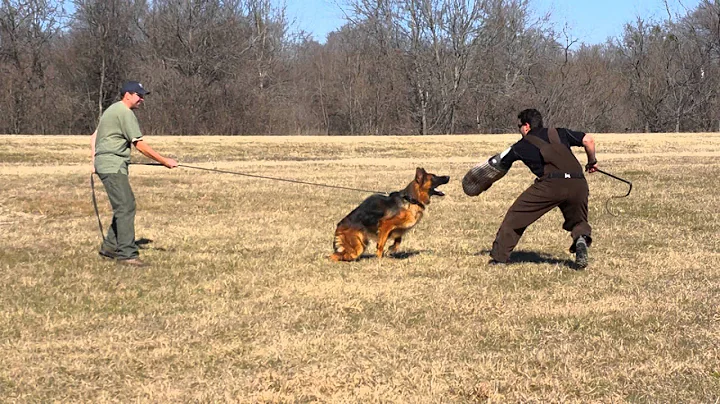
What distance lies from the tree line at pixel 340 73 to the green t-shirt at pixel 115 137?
101 ft

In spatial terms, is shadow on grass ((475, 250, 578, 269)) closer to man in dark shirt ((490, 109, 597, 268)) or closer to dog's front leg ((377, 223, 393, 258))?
man in dark shirt ((490, 109, 597, 268))

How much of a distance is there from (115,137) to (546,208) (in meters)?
4.56

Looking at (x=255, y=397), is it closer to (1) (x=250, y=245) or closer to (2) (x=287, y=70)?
(1) (x=250, y=245)

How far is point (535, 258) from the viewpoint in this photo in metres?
7.83

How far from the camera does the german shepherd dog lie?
7.47 m

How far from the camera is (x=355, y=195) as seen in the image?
1435 cm

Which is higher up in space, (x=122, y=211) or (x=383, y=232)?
(x=122, y=211)

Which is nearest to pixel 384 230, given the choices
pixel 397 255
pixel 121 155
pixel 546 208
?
pixel 397 255

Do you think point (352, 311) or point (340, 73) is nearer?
point (352, 311)

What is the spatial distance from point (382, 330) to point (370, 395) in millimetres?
1207

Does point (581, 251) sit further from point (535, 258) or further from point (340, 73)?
point (340, 73)

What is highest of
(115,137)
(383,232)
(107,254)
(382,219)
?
(115,137)

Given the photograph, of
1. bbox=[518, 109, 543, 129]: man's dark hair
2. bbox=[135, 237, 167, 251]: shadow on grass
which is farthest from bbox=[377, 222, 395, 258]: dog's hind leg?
bbox=[135, 237, 167, 251]: shadow on grass

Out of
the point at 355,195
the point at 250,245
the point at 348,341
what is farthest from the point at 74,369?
the point at 355,195
